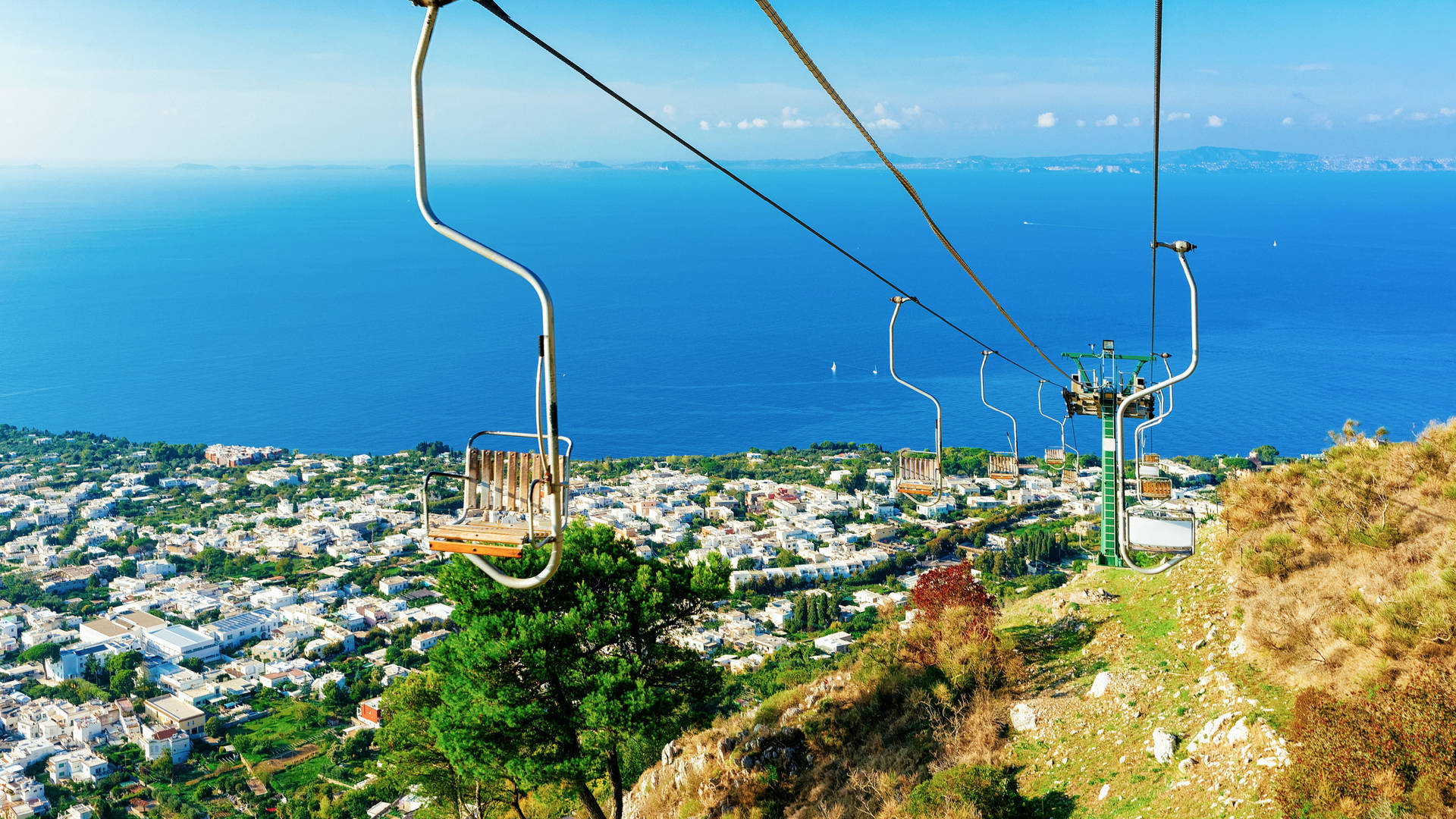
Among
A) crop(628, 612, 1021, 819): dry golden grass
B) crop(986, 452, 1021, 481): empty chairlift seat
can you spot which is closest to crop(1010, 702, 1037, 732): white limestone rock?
crop(628, 612, 1021, 819): dry golden grass

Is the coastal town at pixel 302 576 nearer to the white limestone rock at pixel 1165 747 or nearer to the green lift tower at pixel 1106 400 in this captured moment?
the green lift tower at pixel 1106 400

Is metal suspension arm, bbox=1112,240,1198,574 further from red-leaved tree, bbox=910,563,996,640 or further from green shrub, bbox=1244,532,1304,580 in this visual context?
red-leaved tree, bbox=910,563,996,640

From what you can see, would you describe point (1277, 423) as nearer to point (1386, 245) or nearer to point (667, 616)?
point (667, 616)

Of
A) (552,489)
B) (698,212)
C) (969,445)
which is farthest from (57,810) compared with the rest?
(698,212)

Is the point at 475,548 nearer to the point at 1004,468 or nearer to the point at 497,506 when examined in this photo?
A: the point at 497,506

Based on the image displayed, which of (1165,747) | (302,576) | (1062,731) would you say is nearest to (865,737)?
(1062,731)

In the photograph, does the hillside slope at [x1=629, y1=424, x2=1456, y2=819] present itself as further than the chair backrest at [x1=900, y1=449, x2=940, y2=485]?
No
